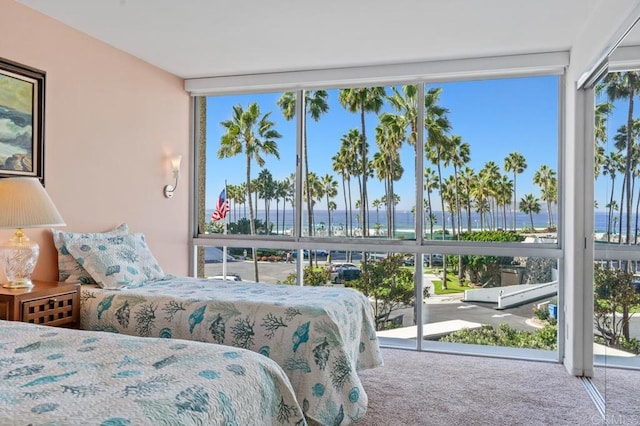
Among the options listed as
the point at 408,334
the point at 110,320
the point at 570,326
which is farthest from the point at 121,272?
the point at 570,326

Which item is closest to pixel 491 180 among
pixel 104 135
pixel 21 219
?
pixel 104 135

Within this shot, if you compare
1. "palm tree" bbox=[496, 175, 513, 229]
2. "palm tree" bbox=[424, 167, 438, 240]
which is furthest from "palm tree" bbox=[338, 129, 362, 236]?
"palm tree" bbox=[496, 175, 513, 229]

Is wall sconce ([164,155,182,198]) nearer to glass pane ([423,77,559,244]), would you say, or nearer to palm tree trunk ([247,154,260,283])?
palm tree trunk ([247,154,260,283])

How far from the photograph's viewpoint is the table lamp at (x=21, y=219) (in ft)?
8.80

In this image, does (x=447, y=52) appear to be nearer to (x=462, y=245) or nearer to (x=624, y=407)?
(x=462, y=245)

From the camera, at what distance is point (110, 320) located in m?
2.94

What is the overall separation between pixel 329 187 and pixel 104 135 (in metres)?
1.91

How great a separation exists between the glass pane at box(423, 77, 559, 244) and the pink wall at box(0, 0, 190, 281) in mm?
2293

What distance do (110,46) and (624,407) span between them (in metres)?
3.99

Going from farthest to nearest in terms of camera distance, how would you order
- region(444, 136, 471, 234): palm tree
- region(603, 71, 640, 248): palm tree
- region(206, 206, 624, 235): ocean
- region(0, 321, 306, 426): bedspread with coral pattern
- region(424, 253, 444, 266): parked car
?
region(424, 253, 444, 266): parked car → region(444, 136, 471, 234): palm tree → region(206, 206, 624, 235): ocean → region(603, 71, 640, 248): palm tree → region(0, 321, 306, 426): bedspread with coral pattern

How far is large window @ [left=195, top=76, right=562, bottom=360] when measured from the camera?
406 centimetres

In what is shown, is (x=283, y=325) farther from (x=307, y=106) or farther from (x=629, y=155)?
(x=307, y=106)

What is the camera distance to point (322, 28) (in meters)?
3.40

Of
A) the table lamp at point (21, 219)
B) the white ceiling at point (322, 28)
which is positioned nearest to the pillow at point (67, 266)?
the table lamp at point (21, 219)
